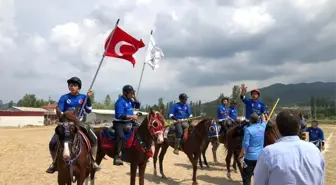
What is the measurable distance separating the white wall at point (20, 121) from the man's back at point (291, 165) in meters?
71.9

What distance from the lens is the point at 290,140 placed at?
3203 mm

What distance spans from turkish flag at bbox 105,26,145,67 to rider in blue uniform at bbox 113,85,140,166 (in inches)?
44.9

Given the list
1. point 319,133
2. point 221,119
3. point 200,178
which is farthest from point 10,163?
point 319,133

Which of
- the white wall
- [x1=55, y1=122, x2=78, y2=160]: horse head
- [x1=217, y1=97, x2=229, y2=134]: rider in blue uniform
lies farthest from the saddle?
the white wall

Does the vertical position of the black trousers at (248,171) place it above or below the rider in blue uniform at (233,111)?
below

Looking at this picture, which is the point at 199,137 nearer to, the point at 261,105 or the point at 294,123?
the point at 261,105

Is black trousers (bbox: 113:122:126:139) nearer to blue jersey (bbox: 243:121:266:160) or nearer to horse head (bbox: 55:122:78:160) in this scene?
horse head (bbox: 55:122:78:160)

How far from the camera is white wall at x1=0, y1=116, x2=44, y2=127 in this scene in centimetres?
6736

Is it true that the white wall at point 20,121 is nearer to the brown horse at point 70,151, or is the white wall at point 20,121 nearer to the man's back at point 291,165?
the brown horse at point 70,151

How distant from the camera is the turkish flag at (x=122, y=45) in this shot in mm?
9859

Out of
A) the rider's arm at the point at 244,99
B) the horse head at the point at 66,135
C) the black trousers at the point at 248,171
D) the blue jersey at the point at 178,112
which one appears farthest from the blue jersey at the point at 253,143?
the blue jersey at the point at 178,112

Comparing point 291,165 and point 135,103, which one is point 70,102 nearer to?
point 135,103

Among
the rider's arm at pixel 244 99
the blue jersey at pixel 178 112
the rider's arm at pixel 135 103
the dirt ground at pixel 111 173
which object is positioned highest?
the rider's arm at pixel 244 99

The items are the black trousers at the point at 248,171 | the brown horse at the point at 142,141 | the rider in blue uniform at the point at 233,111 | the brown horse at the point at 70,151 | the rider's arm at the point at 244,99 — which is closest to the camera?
the brown horse at the point at 70,151
